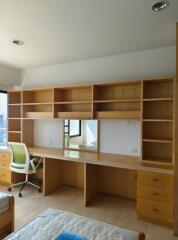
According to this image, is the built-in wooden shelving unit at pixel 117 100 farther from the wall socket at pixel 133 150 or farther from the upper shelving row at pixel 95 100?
the wall socket at pixel 133 150

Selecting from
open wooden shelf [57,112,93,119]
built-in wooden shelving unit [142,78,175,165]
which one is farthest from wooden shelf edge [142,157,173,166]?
open wooden shelf [57,112,93,119]

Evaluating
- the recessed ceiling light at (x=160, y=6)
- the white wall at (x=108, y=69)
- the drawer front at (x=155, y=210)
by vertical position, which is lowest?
the drawer front at (x=155, y=210)

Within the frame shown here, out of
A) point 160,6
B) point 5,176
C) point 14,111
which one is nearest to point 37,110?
point 14,111

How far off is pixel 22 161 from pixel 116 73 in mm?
2378

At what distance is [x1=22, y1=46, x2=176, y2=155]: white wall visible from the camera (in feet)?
10.2

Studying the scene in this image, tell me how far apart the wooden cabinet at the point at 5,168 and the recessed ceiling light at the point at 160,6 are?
11.7ft

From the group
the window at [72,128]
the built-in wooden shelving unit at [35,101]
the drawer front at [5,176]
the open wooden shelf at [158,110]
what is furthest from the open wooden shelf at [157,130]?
the drawer front at [5,176]

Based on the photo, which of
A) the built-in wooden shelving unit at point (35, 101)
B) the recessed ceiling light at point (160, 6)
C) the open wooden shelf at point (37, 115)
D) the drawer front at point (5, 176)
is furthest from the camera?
the built-in wooden shelving unit at point (35, 101)

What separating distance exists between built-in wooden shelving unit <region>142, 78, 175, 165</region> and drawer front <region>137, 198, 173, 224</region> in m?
0.58

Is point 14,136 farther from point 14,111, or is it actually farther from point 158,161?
point 158,161

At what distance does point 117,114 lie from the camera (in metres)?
3.17

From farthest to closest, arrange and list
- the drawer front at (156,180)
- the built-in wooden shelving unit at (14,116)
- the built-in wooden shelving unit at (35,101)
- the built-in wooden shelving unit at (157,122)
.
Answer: the built-in wooden shelving unit at (14,116) < the built-in wooden shelving unit at (35,101) < the built-in wooden shelving unit at (157,122) < the drawer front at (156,180)

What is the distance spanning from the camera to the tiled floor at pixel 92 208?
8.36 ft

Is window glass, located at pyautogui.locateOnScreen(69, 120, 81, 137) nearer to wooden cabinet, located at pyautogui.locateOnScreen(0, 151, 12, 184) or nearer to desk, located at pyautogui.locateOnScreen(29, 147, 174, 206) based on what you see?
desk, located at pyautogui.locateOnScreen(29, 147, 174, 206)
